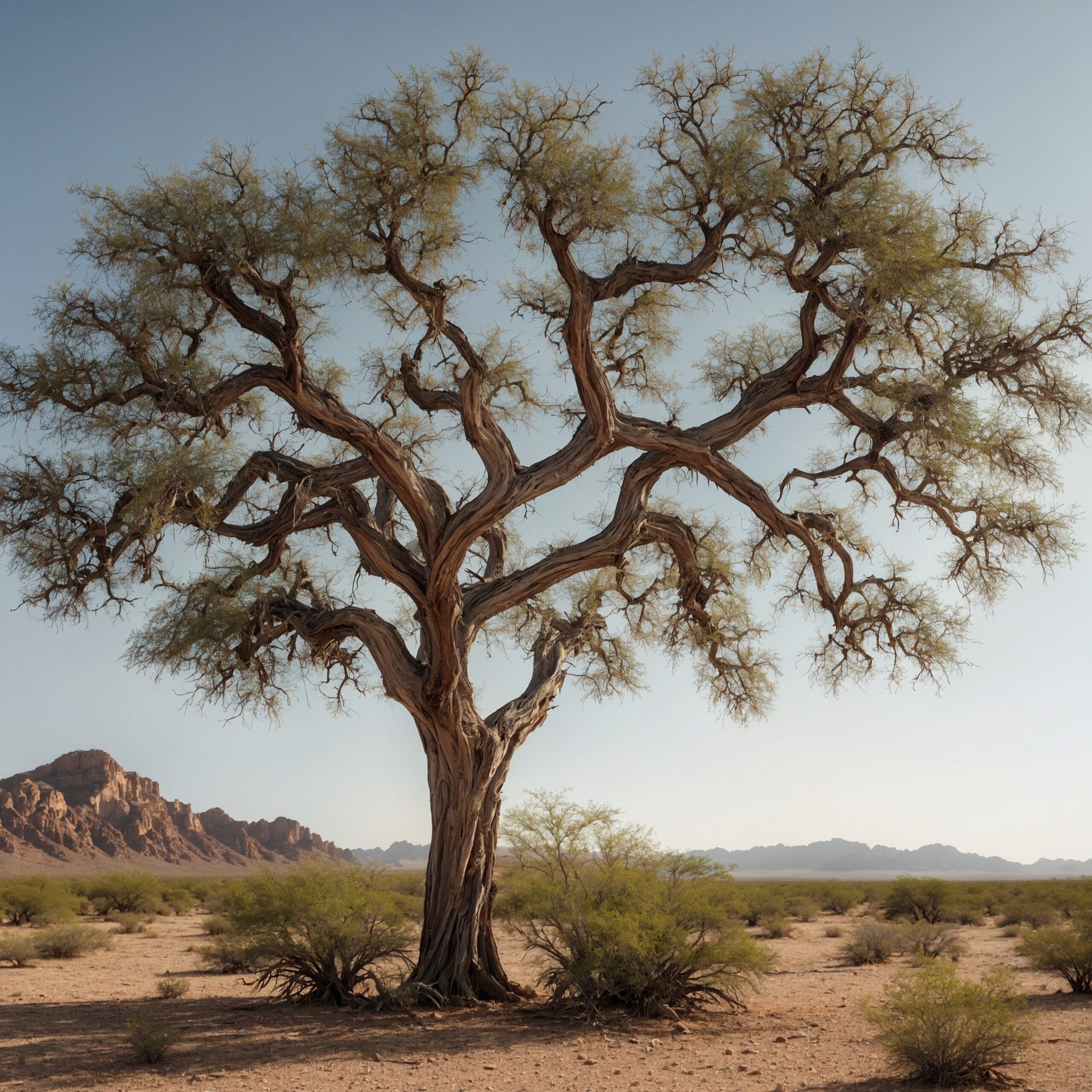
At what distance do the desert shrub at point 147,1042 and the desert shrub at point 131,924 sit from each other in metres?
17.4

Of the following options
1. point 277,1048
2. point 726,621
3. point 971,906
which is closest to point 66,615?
point 277,1048

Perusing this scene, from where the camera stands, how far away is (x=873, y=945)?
55.4 ft

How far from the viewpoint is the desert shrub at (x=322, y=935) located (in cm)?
1085

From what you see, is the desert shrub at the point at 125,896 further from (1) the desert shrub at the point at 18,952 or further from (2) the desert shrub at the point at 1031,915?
(2) the desert shrub at the point at 1031,915

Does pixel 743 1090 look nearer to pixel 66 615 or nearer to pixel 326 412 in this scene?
pixel 326 412

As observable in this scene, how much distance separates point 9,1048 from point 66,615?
14.0 ft

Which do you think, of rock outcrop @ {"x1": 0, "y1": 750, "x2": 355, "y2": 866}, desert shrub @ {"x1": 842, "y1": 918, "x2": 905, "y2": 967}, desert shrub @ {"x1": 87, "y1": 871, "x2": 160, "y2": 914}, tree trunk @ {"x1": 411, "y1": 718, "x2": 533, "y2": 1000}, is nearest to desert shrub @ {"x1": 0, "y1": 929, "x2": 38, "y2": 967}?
tree trunk @ {"x1": 411, "y1": 718, "x2": 533, "y2": 1000}

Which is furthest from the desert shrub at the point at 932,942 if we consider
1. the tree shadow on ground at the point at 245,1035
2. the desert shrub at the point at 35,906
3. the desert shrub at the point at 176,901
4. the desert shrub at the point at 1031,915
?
the desert shrub at the point at 176,901

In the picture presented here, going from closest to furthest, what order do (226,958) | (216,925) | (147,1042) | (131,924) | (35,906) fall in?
(147,1042)
(226,958)
(216,925)
(35,906)
(131,924)

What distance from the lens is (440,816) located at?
11086 millimetres

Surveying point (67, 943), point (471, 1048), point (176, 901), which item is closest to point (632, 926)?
point (471, 1048)

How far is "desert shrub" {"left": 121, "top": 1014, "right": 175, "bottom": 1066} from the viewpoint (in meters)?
7.81

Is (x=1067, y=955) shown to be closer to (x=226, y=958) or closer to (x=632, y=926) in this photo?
(x=632, y=926)

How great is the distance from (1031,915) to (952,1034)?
747 inches
